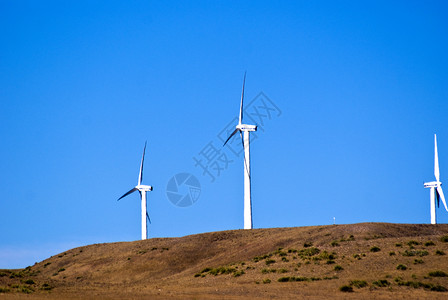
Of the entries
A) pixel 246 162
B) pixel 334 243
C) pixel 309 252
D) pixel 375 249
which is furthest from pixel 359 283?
pixel 246 162

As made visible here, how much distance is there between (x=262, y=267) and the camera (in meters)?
68.7

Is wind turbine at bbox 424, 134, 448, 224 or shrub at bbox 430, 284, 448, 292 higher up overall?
wind turbine at bbox 424, 134, 448, 224

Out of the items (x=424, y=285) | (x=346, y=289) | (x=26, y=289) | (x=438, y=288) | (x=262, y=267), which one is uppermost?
(x=262, y=267)

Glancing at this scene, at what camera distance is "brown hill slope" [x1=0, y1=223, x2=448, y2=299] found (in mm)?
54281

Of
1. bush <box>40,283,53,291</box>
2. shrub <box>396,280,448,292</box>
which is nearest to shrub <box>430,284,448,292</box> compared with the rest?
shrub <box>396,280,448,292</box>

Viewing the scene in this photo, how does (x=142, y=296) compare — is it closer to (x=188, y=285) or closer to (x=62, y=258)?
(x=188, y=285)

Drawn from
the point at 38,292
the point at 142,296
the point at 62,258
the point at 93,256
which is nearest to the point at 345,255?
the point at 142,296

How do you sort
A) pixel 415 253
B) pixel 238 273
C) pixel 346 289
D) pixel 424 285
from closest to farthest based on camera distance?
pixel 346 289 → pixel 424 285 → pixel 415 253 → pixel 238 273

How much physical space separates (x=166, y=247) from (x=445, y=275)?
45006 millimetres

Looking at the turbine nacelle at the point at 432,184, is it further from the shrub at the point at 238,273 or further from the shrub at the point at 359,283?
the shrub at the point at 359,283

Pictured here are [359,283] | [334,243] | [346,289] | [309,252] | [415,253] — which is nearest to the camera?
[346,289]

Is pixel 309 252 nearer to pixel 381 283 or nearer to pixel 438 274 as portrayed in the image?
pixel 438 274

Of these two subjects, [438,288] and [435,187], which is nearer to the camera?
Result: [438,288]

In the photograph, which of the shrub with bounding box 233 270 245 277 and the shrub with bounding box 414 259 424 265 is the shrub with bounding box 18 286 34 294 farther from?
the shrub with bounding box 414 259 424 265
